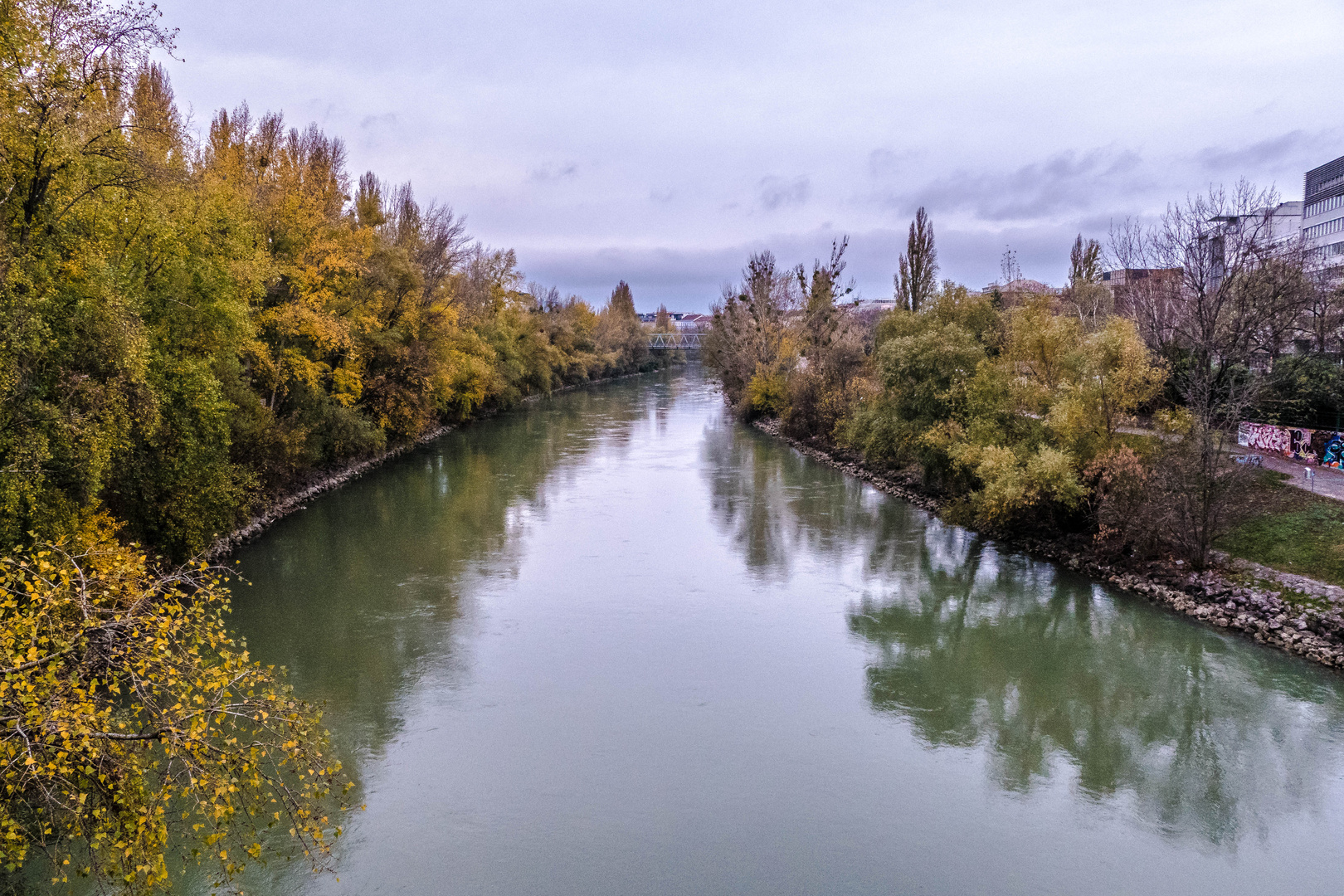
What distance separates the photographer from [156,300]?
15602 millimetres

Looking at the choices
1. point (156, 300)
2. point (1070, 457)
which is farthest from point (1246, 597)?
point (156, 300)

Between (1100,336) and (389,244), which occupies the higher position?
(389,244)

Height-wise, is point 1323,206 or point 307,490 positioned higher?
point 1323,206

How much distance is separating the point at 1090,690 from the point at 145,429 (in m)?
15.0

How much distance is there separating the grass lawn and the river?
2.65m

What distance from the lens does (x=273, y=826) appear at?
990 cm

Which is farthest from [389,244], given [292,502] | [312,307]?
[292,502]

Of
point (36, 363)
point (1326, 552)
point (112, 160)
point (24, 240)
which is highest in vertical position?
point (112, 160)

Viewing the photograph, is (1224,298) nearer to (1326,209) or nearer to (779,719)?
(779,719)

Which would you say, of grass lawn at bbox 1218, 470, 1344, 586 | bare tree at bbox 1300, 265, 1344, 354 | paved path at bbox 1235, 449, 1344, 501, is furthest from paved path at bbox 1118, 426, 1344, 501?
bare tree at bbox 1300, 265, 1344, 354

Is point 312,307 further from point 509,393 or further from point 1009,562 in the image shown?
point 509,393

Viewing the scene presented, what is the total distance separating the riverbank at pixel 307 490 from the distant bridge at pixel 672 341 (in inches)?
Result: 2658

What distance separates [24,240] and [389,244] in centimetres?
2345

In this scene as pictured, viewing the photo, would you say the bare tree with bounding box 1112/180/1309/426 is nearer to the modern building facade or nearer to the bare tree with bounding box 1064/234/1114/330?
the bare tree with bounding box 1064/234/1114/330
